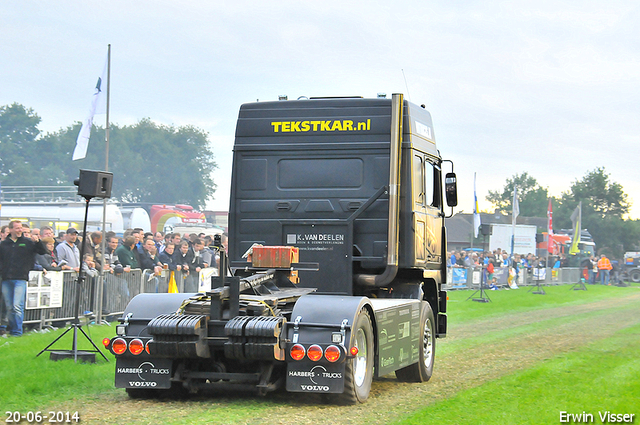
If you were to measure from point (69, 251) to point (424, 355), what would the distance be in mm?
8337

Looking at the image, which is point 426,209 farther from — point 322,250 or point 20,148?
point 20,148

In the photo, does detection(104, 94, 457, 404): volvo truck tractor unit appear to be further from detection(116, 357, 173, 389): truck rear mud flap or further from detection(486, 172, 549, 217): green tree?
detection(486, 172, 549, 217): green tree

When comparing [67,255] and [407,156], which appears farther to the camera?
[67,255]

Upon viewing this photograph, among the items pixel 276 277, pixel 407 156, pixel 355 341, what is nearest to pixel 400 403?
pixel 355 341

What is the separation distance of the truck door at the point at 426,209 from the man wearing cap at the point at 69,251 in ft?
25.0

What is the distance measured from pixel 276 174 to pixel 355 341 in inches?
137

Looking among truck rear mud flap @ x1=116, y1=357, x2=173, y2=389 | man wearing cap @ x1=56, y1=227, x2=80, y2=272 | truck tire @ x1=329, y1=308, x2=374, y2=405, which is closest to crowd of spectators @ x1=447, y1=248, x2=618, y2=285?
man wearing cap @ x1=56, y1=227, x2=80, y2=272

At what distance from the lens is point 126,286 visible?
57.0 ft

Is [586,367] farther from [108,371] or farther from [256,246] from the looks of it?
[108,371]

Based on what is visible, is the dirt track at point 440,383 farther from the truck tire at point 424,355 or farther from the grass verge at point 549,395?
the grass verge at point 549,395

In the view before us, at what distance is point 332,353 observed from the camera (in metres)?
8.00

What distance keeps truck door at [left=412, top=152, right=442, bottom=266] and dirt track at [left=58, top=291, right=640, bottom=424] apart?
171 centimetres

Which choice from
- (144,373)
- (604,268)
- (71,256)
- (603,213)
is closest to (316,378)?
(144,373)

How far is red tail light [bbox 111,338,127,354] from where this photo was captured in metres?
8.41
